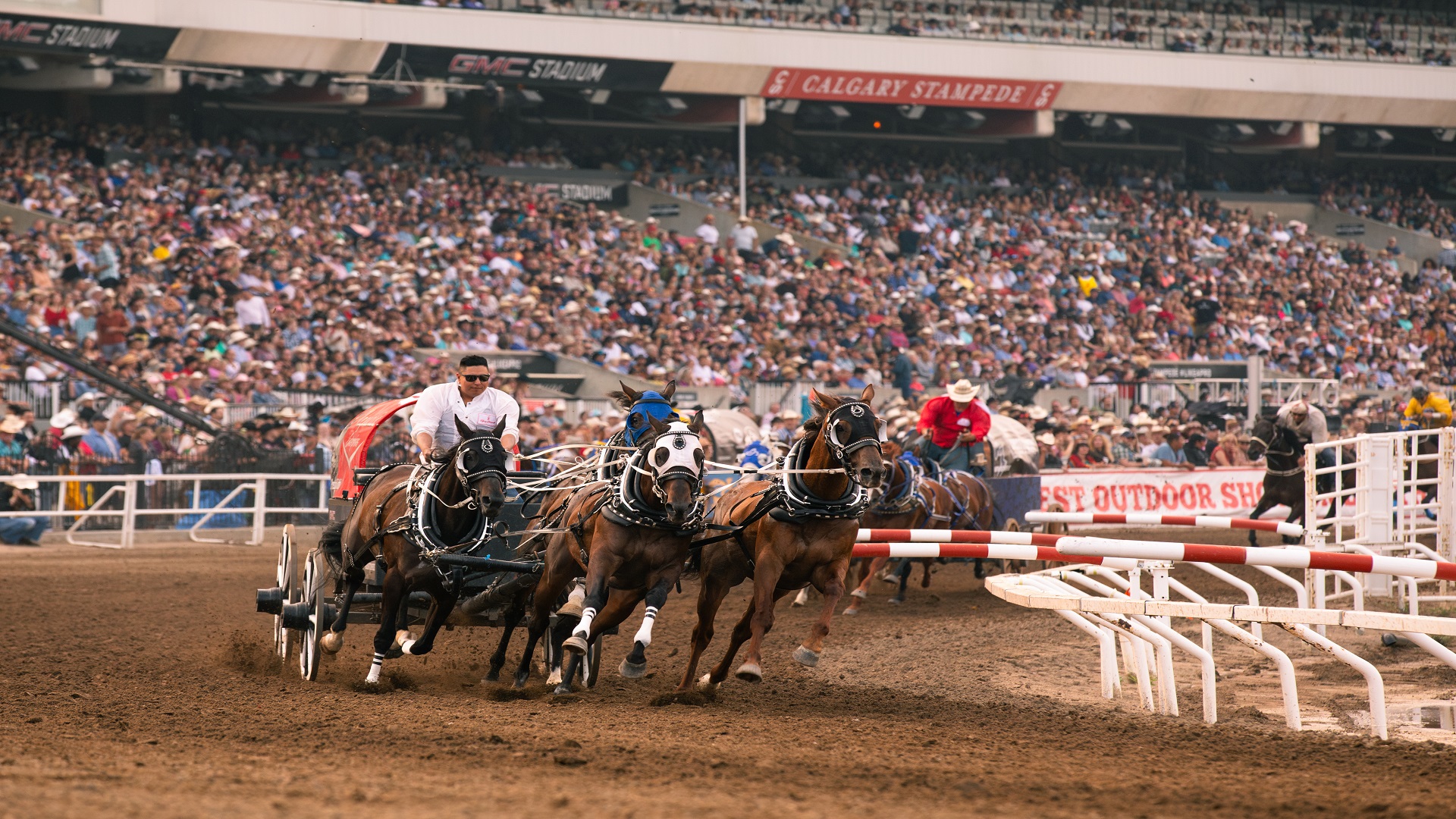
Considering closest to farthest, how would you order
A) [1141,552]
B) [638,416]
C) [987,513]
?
[1141,552] → [638,416] → [987,513]

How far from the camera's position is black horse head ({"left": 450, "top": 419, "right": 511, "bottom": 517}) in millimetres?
8125

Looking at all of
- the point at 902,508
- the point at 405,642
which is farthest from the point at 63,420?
the point at 405,642

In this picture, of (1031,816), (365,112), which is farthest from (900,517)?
(365,112)

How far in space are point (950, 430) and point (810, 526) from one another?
7225 millimetres

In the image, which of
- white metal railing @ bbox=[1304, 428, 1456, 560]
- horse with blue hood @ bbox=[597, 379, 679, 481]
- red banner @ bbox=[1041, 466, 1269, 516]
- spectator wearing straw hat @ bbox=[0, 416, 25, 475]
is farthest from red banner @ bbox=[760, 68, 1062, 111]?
horse with blue hood @ bbox=[597, 379, 679, 481]

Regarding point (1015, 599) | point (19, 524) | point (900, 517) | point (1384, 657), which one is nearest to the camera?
point (1015, 599)

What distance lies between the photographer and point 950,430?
15305 millimetres

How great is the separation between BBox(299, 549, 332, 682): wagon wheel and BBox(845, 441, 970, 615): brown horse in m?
5.05

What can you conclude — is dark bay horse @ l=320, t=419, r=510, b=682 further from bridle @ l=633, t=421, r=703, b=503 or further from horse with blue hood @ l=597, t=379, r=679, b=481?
bridle @ l=633, t=421, r=703, b=503

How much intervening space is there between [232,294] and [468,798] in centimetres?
1947

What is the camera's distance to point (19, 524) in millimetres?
18922

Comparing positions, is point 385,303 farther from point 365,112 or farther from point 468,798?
point 468,798

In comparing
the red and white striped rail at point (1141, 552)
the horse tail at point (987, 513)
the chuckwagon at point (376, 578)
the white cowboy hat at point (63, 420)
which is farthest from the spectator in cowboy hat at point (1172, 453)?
the white cowboy hat at point (63, 420)

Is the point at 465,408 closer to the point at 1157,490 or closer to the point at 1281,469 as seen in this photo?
the point at 1281,469
